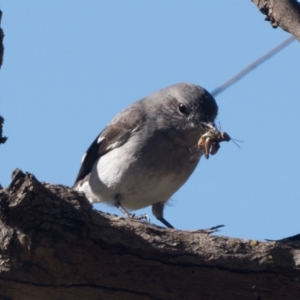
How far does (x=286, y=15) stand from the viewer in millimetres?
4488

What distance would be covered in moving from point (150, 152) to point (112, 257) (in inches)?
131

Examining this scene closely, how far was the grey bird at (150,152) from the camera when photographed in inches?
297

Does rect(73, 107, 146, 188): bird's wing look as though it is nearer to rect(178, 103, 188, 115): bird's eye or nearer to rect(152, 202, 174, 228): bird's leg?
rect(178, 103, 188, 115): bird's eye

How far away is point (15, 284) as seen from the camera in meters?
4.18

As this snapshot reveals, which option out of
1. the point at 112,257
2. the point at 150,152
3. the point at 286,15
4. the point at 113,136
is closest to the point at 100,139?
the point at 113,136

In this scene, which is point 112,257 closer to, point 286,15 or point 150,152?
point 286,15

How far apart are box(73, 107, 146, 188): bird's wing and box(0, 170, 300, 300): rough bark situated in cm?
330

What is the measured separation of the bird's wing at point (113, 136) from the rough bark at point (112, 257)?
330 cm

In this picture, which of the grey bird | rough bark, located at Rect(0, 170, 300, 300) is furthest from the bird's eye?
rough bark, located at Rect(0, 170, 300, 300)

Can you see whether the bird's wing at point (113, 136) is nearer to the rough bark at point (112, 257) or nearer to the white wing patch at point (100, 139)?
the white wing patch at point (100, 139)

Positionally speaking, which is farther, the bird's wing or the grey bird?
the bird's wing

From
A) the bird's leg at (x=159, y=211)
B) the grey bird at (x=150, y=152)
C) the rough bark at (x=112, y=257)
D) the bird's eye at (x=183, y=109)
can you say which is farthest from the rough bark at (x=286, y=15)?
the bird's leg at (x=159, y=211)

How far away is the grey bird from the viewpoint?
755cm

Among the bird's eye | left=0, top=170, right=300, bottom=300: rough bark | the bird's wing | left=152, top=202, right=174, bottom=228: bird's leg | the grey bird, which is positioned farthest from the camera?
left=152, top=202, right=174, bottom=228: bird's leg
